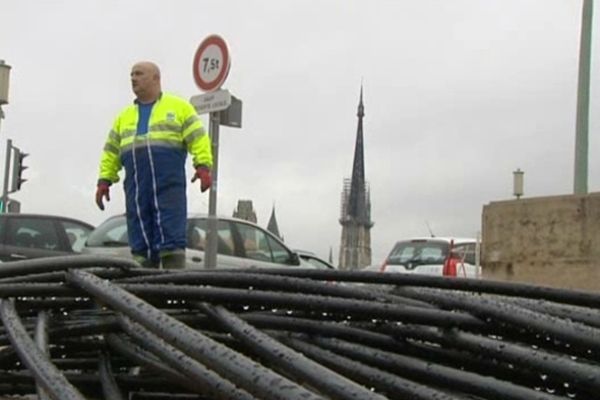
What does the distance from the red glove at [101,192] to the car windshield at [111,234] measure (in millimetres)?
4237

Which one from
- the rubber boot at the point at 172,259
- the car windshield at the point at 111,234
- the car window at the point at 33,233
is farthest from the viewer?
the car window at the point at 33,233

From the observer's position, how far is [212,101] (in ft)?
27.5

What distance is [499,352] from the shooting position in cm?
115

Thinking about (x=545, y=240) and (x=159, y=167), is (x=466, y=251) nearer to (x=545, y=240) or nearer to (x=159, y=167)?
(x=545, y=240)

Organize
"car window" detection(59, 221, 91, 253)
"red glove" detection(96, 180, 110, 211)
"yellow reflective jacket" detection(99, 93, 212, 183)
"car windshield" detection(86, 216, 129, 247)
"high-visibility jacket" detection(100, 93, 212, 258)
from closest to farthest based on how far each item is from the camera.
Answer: "high-visibility jacket" detection(100, 93, 212, 258) → "yellow reflective jacket" detection(99, 93, 212, 183) → "red glove" detection(96, 180, 110, 211) → "car windshield" detection(86, 216, 129, 247) → "car window" detection(59, 221, 91, 253)

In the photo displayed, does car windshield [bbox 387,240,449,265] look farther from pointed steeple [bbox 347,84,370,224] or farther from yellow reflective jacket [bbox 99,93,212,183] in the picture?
pointed steeple [bbox 347,84,370,224]

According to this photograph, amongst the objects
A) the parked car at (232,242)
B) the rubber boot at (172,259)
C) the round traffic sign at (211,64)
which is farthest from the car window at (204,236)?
the rubber boot at (172,259)

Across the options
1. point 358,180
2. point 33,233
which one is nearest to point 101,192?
point 33,233

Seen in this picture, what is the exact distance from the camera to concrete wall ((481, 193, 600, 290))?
27.8 feet

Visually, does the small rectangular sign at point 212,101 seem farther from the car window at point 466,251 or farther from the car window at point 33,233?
the car window at point 466,251

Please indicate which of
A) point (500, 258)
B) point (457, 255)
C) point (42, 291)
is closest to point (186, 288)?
point (42, 291)

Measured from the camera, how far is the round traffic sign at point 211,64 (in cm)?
862

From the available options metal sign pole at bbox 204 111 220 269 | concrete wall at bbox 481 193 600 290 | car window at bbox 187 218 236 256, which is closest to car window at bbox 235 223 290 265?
car window at bbox 187 218 236 256

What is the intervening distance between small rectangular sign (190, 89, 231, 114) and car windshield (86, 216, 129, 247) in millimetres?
2516
